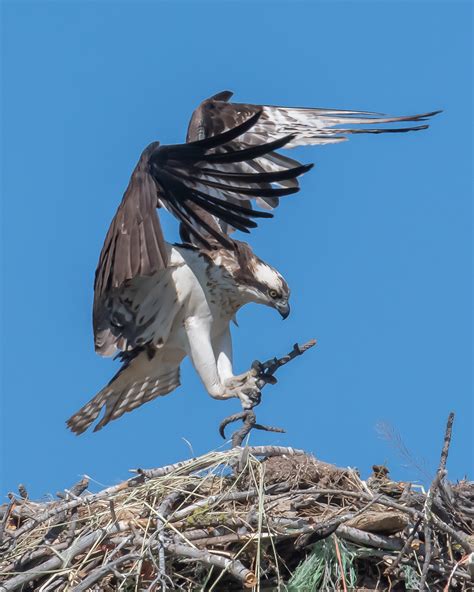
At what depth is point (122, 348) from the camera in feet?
27.0

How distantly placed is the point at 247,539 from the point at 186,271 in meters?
2.42

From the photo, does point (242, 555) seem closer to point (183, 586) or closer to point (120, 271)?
point (183, 586)

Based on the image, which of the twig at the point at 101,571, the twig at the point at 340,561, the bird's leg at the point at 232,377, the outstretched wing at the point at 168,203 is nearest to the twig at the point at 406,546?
the twig at the point at 340,561

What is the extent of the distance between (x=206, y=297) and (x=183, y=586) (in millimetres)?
2443

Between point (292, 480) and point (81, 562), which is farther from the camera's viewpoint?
point (292, 480)

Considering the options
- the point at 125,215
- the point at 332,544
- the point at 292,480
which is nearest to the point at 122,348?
the point at 125,215

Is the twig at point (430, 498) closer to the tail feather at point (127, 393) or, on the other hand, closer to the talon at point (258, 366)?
the talon at point (258, 366)

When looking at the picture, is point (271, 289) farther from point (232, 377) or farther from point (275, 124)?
point (275, 124)

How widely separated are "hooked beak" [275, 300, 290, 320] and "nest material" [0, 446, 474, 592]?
1572mm

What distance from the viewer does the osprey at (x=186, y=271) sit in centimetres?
758

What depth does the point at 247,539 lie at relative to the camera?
616 centimetres

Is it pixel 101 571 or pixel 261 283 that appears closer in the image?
pixel 101 571

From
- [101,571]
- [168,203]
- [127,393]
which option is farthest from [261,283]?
[101,571]

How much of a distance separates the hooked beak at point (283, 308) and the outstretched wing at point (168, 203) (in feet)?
1.62
